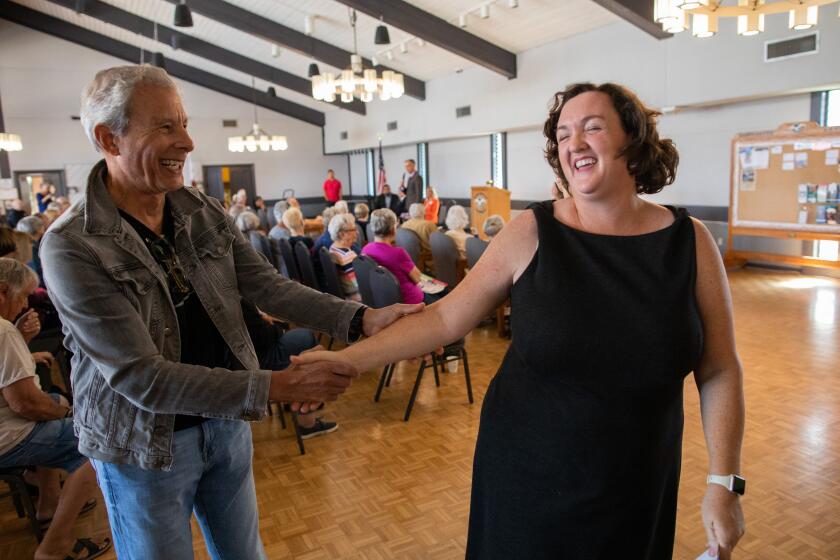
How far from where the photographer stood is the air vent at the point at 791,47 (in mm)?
6695

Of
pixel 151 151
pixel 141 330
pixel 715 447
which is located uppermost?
pixel 151 151

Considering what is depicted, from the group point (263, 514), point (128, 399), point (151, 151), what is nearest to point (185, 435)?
point (128, 399)

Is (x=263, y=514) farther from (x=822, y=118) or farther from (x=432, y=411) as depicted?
(x=822, y=118)

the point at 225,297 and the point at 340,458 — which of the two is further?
the point at 340,458

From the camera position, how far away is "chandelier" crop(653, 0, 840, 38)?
4223 mm

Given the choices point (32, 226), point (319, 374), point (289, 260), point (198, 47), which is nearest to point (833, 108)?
point (289, 260)

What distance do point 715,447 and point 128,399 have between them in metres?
1.21

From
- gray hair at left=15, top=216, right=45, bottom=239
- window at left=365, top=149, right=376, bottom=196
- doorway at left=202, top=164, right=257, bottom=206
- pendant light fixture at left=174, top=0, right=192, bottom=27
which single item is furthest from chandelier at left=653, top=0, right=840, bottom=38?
doorway at left=202, top=164, right=257, bottom=206

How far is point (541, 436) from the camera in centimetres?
125

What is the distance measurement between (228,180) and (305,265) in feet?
44.4

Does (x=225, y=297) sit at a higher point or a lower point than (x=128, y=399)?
higher

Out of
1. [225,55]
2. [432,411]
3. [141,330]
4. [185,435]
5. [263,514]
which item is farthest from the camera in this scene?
[225,55]

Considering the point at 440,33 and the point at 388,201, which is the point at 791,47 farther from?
the point at 388,201

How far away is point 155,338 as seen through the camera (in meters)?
1.23
